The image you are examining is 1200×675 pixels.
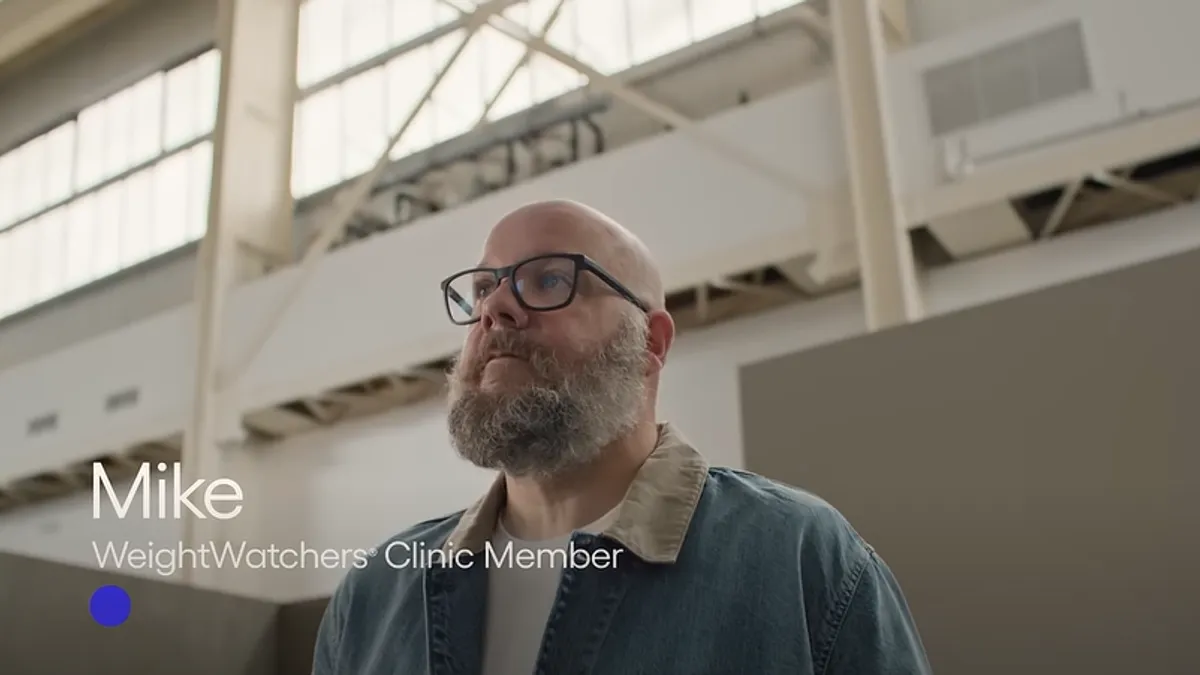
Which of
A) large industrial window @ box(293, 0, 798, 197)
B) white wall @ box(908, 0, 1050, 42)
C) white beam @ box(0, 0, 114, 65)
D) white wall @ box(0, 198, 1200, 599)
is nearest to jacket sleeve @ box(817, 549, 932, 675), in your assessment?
white wall @ box(0, 198, 1200, 599)

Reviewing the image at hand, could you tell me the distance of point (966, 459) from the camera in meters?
3.37

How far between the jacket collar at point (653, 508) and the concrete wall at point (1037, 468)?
171cm

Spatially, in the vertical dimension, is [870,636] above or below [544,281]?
below

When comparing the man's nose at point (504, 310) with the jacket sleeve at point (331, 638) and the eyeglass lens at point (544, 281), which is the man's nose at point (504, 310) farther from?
the jacket sleeve at point (331, 638)

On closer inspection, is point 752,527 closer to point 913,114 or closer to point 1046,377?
point 1046,377

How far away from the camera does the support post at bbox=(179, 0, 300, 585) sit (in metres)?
8.40

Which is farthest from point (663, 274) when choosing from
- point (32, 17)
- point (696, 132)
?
point (32, 17)

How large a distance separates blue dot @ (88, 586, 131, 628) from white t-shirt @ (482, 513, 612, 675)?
4.13 m

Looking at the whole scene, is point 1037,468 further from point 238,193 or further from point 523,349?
point 238,193

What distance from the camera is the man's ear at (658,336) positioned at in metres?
2.05

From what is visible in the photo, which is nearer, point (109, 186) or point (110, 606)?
point (110, 606)

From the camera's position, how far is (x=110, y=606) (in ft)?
17.2

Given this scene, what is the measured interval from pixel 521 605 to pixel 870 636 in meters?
0.55

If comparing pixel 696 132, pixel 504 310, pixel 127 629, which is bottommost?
pixel 127 629
